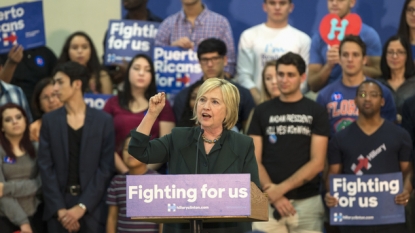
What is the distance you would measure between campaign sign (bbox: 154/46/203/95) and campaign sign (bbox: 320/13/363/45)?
1219mm

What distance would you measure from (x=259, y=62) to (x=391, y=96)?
4.56 ft

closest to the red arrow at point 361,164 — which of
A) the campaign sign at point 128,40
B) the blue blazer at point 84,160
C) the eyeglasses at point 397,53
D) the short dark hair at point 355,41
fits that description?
the short dark hair at point 355,41

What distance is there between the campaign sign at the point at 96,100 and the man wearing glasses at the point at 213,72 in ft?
2.41

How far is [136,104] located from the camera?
6652 millimetres

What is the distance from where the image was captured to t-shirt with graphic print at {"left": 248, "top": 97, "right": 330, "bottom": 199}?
6000mm

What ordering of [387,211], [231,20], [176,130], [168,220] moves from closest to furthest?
[168,220] < [176,130] < [387,211] < [231,20]

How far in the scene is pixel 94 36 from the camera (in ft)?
29.7

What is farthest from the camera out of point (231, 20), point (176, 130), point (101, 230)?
point (231, 20)

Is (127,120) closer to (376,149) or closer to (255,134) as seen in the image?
(255,134)

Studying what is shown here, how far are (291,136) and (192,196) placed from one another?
8.90 ft

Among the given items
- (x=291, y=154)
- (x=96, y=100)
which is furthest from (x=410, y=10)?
(x=96, y=100)

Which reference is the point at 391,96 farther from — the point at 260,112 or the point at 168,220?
the point at 168,220

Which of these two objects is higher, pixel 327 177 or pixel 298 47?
pixel 298 47

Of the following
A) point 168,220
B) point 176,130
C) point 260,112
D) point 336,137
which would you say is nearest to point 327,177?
point 336,137
